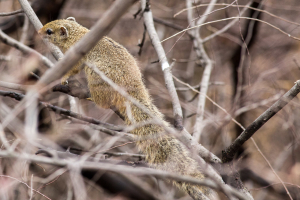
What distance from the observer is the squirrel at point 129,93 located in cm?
266

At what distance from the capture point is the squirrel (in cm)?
266

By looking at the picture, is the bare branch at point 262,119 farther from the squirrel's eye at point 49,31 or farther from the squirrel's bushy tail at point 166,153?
A: the squirrel's eye at point 49,31

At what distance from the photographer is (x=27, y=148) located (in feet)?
4.90

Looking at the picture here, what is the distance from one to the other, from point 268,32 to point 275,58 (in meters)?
1.46

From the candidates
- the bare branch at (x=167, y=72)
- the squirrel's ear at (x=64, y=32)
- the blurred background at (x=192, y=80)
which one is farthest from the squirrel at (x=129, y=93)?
the blurred background at (x=192, y=80)

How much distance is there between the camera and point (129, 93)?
3330mm

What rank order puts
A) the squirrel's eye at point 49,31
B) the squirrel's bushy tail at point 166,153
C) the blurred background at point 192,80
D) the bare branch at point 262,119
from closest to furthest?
the bare branch at point 262,119, the squirrel's bushy tail at point 166,153, the squirrel's eye at point 49,31, the blurred background at point 192,80

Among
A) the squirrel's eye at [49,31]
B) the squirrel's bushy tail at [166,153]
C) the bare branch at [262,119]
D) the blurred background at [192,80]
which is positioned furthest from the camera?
the blurred background at [192,80]

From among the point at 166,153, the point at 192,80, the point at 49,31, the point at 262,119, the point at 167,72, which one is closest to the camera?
the point at 262,119

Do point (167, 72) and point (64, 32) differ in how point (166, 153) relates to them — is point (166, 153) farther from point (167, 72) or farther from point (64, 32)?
point (64, 32)

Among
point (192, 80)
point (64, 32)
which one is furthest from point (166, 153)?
point (192, 80)

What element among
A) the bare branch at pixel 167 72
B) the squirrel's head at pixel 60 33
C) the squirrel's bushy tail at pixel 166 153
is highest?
the squirrel's head at pixel 60 33

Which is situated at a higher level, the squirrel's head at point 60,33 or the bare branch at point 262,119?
the squirrel's head at point 60,33

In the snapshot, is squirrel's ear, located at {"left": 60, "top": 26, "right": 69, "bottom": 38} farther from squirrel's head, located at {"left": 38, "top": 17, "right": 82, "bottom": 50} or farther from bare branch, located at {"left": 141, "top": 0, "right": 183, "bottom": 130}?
bare branch, located at {"left": 141, "top": 0, "right": 183, "bottom": 130}
